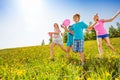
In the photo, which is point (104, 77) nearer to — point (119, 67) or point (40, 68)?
point (119, 67)

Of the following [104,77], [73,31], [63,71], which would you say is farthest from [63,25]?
[104,77]

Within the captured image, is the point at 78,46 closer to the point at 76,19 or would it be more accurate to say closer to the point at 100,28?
the point at 76,19

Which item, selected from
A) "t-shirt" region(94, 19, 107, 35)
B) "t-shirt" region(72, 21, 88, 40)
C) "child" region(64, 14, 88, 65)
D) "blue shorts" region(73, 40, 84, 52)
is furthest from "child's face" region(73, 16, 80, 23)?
"t-shirt" region(94, 19, 107, 35)

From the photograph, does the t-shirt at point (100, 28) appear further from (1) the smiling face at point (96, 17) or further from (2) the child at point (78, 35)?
(2) the child at point (78, 35)

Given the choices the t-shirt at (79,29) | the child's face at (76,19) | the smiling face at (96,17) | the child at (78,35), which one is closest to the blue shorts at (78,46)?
the child at (78,35)

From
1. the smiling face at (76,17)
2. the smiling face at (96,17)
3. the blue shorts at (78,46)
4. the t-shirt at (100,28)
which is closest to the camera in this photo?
the blue shorts at (78,46)

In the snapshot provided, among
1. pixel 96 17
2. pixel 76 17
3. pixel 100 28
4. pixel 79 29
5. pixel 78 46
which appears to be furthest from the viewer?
pixel 96 17

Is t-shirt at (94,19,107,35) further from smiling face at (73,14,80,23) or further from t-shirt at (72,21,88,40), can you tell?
smiling face at (73,14,80,23)

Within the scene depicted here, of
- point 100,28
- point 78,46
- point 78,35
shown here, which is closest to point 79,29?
point 78,35

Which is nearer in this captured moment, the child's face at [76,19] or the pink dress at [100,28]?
the child's face at [76,19]

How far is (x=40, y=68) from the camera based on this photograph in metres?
9.25

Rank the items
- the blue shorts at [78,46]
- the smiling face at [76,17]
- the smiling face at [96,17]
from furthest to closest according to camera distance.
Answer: the smiling face at [96,17]
the smiling face at [76,17]
the blue shorts at [78,46]

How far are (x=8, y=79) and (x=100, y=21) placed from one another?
604 centimetres

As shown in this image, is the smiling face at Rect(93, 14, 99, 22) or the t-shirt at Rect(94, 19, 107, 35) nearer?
the t-shirt at Rect(94, 19, 107, 35)
